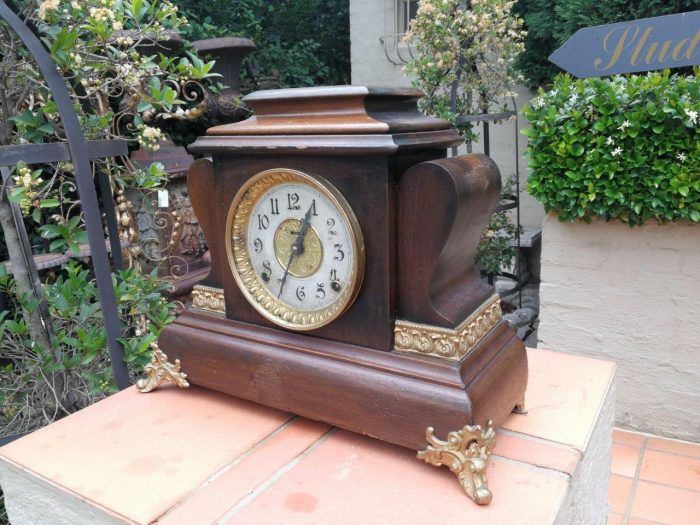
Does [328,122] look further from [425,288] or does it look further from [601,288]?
[601,288]

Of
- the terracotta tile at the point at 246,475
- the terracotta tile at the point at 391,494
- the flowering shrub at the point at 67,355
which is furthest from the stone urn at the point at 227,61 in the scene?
the terracotta tile at the point at 391,494

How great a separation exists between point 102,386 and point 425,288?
757 mm

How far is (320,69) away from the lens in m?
5.95

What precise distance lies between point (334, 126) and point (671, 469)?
5.83ft

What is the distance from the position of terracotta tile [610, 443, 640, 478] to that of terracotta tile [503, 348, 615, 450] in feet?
3.04

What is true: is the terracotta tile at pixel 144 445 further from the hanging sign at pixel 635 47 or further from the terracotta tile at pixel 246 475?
the hanging sign at pixel 635 47

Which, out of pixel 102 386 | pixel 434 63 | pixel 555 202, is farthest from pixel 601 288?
pixel 102 386

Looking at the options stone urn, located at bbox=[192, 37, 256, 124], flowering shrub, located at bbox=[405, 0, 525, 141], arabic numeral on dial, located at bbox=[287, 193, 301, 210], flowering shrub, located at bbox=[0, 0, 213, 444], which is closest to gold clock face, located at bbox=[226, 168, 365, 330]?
arabic numeral on dial, located at bbox=[287, 193, 301, 210]

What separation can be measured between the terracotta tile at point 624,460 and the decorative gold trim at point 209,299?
4.94 ft

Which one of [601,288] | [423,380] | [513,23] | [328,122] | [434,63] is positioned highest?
[513,23]

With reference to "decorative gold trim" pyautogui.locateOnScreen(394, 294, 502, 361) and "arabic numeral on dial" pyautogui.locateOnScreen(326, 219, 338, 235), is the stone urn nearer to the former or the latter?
"arabic numeral on dial" pyautogui.locateOnScreen(326, 219, 338, 235)

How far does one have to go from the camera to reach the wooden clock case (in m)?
0.83

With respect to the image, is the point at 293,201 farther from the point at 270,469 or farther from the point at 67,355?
the point at 67,355

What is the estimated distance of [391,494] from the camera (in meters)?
0.81
